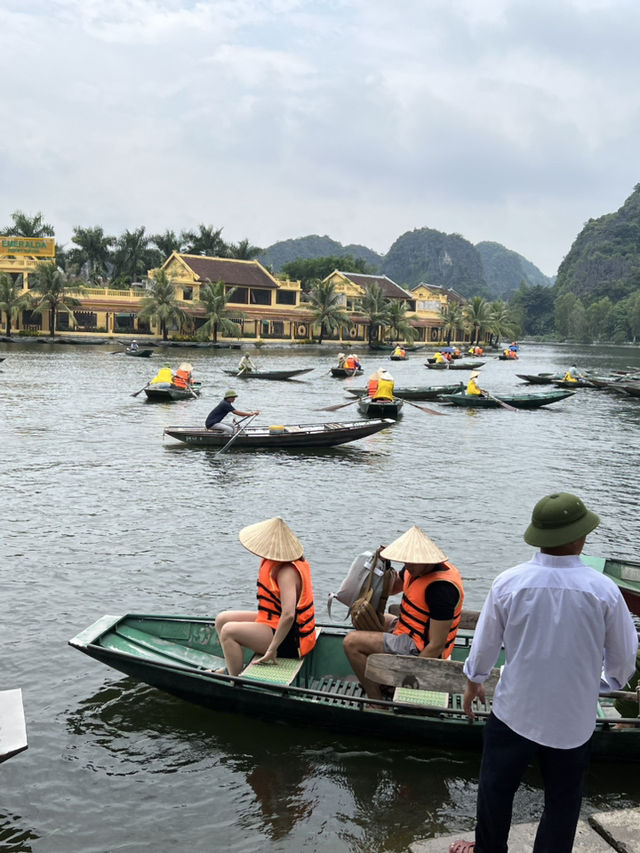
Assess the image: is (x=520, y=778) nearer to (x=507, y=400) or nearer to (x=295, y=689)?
(x=295, y=689)

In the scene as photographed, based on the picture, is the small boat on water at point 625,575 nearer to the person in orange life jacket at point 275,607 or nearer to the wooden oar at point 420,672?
the wooden oar at point 420,672

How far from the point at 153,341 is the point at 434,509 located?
54124 millimetres

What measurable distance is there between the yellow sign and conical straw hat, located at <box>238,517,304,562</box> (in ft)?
221

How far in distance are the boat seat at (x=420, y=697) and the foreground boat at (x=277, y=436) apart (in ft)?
43.0

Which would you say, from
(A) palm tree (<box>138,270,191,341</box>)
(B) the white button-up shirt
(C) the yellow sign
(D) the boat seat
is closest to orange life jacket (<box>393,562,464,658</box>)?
(D) the boat seat

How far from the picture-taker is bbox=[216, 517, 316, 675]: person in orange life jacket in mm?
5816

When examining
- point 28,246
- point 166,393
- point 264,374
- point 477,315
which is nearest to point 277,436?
point 166,393

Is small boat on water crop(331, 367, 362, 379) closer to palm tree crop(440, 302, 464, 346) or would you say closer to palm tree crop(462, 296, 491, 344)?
palm tree crop(440, 302, 464, 346)

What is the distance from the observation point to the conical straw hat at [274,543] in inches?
227

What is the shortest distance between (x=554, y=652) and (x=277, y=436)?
50.6 ft

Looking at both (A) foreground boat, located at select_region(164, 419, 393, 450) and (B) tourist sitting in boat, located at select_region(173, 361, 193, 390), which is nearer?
(A) foreground boat, located at select_region(164, 419, 393, 450)

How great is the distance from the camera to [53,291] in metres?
60.8

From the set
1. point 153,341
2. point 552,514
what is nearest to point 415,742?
point 552,514

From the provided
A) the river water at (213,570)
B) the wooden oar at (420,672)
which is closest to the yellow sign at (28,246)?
the river water at (213,570)
